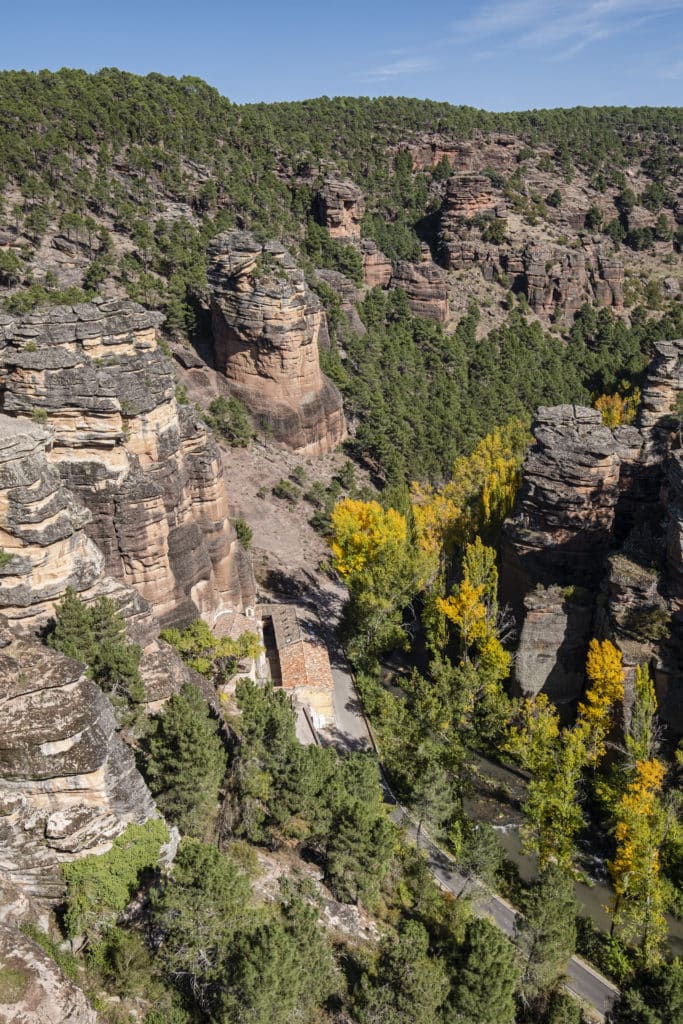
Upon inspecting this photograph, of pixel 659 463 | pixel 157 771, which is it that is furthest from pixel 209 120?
pixel 157 771

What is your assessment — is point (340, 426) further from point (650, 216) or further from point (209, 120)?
point (650, 216)

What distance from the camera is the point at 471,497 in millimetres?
57938

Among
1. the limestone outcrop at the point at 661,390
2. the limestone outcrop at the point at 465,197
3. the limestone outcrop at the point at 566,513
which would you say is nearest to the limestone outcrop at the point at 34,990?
the limestone outcrop at the point at 566,513

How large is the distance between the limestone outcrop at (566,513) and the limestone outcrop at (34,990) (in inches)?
1130

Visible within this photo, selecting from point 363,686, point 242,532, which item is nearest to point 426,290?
point 242,532

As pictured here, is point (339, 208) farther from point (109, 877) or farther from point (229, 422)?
point (109, 877)

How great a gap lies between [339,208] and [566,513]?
65272 mm

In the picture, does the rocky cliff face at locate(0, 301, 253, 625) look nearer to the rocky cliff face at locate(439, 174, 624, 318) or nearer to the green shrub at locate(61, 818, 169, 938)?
the green shrub at locate(61, 818, 169, 938)

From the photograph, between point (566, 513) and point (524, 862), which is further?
point (566, 513)

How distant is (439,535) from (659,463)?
1584 cm

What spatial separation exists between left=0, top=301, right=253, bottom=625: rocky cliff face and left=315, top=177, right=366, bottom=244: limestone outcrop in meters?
62.6

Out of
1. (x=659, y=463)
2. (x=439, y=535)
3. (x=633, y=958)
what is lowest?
(x=633, y=958)

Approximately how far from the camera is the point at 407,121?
129750mm

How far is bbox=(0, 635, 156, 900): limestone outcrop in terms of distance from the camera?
20016 millimetres
